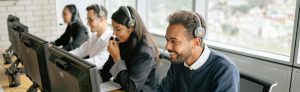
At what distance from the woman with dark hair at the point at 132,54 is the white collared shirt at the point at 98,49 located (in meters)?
0.50

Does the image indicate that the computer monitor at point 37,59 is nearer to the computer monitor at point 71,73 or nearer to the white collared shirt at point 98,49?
the computer monitor at point 71,73

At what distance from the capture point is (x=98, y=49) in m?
2.74

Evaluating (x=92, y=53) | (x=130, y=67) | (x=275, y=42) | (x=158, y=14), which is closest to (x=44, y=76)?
(x=130, y=67)

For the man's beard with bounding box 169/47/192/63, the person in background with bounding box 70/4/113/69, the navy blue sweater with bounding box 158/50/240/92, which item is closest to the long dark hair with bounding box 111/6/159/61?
the navy blue sweater with bounding box 158/50/240/92

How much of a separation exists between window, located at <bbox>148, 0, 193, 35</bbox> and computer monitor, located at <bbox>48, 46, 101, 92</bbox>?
7.78 feet

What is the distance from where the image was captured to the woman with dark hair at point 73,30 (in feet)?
10.7

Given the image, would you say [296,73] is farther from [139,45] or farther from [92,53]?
[92,53]

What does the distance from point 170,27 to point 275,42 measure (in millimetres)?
1499

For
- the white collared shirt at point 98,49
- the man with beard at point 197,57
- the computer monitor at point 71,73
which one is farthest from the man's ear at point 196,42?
the white collared shirt at point 98,49

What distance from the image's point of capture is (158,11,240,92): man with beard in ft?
4.17

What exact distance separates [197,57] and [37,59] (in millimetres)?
727

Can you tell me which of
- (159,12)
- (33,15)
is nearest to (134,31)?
(159,12)

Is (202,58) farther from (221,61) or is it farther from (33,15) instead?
(33,15)

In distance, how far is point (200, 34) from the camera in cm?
129
